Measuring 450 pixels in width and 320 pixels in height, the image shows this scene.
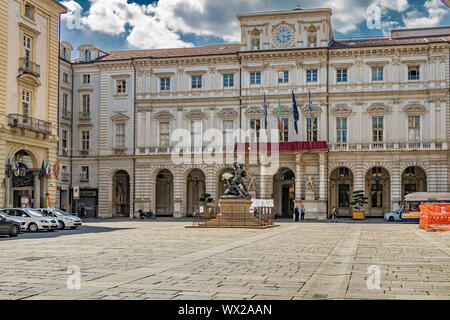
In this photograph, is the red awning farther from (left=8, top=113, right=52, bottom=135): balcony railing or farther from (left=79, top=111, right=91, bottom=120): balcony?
(left=8, top=113, right=52, bottom=135): balcony railing

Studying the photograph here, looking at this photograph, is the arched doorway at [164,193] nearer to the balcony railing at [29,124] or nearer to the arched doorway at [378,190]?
the arched doorway at [378,190]

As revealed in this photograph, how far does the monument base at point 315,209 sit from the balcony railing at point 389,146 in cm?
541

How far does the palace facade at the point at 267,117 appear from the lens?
54.3 metres

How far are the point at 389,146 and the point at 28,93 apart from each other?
3295cm

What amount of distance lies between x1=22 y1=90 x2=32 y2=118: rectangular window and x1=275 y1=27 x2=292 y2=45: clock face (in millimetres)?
26802

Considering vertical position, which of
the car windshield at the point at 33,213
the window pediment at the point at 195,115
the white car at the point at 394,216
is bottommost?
the white car at the point at 394,216

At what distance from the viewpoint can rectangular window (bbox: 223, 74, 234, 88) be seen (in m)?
58.4

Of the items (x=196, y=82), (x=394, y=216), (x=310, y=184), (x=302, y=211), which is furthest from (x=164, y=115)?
(x=394, y=216)

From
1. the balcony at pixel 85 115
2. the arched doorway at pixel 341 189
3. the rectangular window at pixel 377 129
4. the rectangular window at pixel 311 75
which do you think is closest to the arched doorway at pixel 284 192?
the arched doorway at pixel 341 189

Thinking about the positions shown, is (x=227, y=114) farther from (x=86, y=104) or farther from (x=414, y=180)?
(x=414, y=180)

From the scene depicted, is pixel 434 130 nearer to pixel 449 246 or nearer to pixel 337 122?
pixel 337 122

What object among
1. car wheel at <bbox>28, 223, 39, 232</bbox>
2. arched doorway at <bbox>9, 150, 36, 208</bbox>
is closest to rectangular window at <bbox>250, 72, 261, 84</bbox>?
arched doorway at <bbox>9, 150, 36, 208</bbox>

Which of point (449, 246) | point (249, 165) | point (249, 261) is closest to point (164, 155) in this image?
point (249, 165)

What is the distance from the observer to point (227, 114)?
191ft
